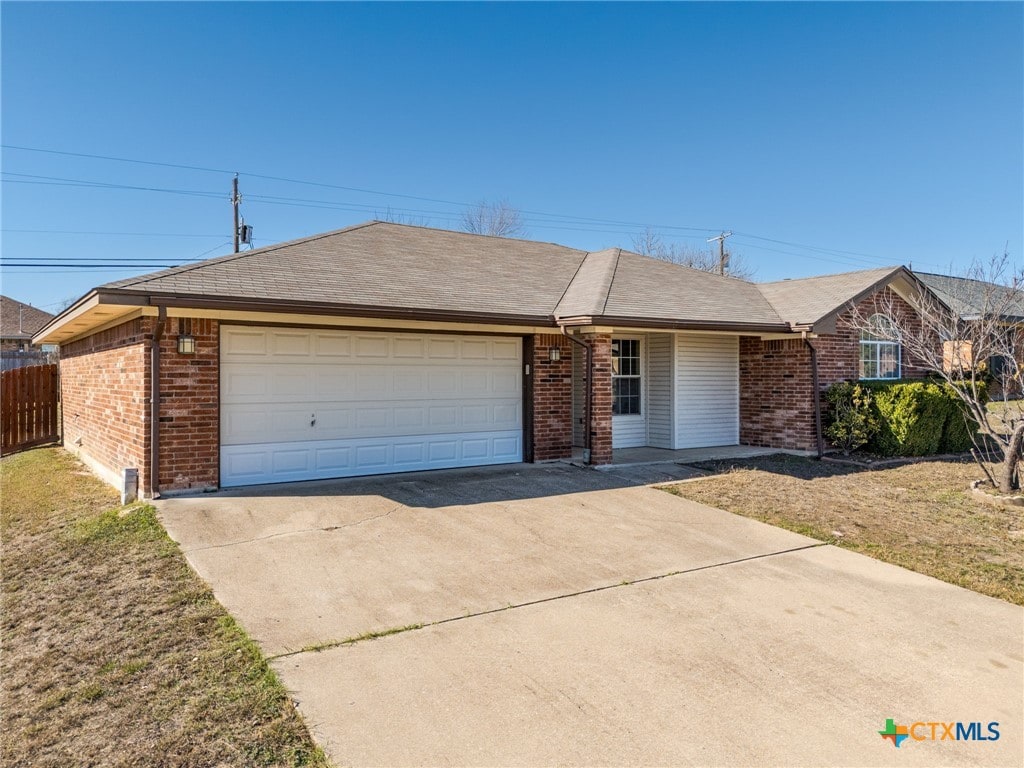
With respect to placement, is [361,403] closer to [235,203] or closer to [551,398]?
[551,398]

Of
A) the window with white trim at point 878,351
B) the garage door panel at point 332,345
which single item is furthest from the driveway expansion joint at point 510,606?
the window with white trim at point 878,351

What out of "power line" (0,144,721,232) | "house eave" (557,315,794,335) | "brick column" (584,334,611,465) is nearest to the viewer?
"house eave" (557,315,794,335)

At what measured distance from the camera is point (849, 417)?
12.0 m

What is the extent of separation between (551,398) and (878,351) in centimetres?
826

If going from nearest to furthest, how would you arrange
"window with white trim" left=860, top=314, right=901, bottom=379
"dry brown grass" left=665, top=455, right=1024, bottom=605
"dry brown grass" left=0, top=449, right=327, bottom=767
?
"dry brown grass" left=0, top=449, right=327, bottom=767
"dry brown grass" left=665, top=455, right=1024, bottom=605
"window with white trim" left=860, top=314, right=901, bottom=379

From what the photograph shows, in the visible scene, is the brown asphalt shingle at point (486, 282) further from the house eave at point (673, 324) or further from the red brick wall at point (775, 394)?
the red brick wall at point (775, 394)

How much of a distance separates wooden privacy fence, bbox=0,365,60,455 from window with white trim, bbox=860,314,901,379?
63.0 feet

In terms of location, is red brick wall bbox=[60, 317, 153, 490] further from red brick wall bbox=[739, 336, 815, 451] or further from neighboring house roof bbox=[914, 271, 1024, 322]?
neighboring house roof bbox=[914, 271, 1024, 322]

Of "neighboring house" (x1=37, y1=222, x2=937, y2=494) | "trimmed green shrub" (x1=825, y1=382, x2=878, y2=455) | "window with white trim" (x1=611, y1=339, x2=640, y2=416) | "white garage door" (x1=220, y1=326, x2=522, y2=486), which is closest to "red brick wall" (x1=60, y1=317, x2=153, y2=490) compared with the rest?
"neighboring house" (x1=37, y1=222, x2=937, y2=494)

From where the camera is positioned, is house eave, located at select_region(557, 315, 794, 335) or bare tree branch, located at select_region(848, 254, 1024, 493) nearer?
bare tree branch, located at select_region(848, 254, 1024, 493)

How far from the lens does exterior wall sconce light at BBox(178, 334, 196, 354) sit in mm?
7707

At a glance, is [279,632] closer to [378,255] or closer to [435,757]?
[435,757]

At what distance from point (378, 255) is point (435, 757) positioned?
904cm

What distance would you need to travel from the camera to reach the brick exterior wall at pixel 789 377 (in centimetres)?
1225
